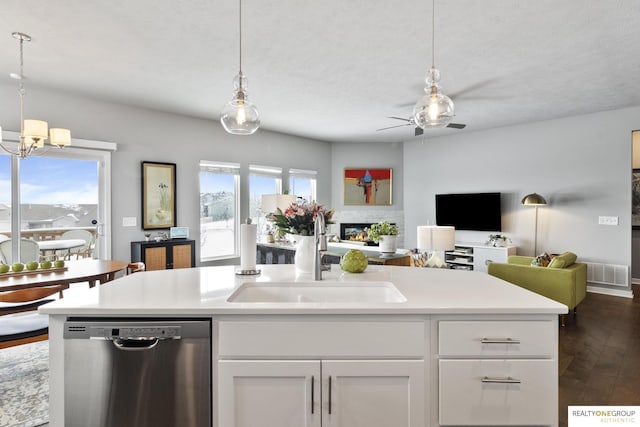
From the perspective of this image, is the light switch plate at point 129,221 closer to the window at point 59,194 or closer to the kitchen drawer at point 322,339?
the window at point 59,194

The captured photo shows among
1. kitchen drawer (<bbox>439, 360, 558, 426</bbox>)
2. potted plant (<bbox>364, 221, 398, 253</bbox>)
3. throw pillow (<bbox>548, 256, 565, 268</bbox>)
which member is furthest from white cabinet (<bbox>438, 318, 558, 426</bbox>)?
throw pillow (<bbox>548, 256, 565, 268</bbox>)

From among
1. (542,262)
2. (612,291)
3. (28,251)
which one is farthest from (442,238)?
(28,251)

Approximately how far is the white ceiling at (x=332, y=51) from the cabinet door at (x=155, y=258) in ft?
6.45

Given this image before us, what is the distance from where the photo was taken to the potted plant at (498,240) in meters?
5.83

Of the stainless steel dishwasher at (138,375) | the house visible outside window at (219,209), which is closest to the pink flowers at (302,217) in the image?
the stainless steel dishwasher at (138,375)

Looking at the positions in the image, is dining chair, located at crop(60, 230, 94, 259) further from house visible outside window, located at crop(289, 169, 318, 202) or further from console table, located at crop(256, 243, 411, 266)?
house visible outside window, located at crop(289, 169, 318, 202)

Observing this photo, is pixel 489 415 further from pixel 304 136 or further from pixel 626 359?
pixel 304 136

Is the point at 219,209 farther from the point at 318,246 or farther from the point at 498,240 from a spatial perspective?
the point at 498,240

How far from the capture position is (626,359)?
2.83 meters

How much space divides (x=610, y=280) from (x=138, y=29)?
21.6 feet

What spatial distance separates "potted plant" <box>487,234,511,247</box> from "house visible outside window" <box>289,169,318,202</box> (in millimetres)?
3425

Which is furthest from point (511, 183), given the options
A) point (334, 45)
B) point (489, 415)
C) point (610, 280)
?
point (489, 415)

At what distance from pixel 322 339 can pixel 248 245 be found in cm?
80

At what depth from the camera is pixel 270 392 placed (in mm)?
1345
